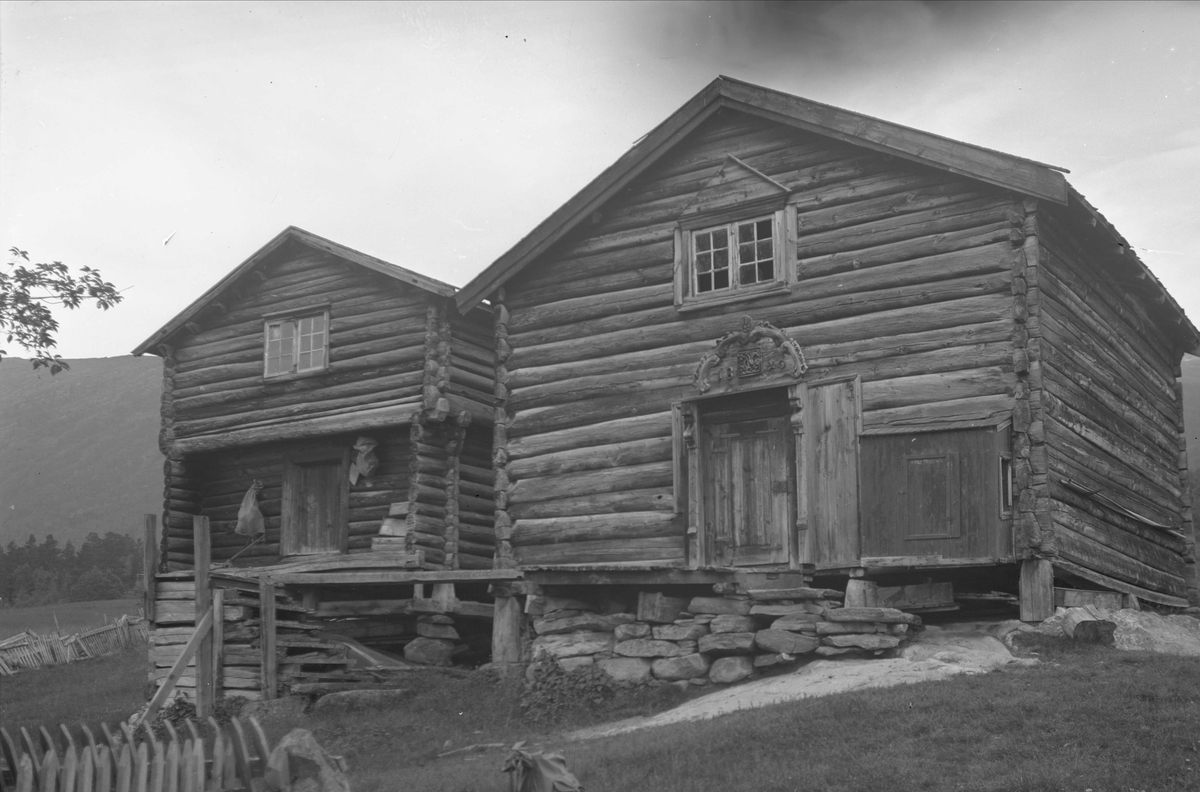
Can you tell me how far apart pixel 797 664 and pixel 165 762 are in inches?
365

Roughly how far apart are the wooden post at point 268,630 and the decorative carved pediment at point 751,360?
7056mm

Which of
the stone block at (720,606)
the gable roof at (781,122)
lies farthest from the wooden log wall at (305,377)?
the stone block at (720,606)

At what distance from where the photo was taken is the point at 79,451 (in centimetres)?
9894

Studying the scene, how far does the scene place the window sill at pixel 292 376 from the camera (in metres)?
25.2

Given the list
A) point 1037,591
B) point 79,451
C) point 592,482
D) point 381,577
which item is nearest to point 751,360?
point 592,482

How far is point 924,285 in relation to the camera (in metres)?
18.0

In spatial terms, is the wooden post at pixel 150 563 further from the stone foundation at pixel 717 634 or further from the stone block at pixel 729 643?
the stone block at pixel 729 643

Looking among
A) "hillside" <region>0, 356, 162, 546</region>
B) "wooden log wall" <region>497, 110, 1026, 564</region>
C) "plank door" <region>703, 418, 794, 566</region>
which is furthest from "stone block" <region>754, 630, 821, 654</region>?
"hillside" <region>0, 356, 162, 546</region>

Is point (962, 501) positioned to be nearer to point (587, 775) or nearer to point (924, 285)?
point (924, 285)

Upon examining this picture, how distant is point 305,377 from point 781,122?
1077cm

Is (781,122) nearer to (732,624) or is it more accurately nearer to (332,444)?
(732,624)

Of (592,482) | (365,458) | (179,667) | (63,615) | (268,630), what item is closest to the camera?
(179,667)

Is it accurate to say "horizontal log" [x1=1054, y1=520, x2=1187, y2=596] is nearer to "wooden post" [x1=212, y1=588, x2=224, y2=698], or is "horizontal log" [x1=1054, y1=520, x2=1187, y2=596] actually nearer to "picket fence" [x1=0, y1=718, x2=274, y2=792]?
"picket fence" [x1=0, y1=718, x2=274, y2=792]

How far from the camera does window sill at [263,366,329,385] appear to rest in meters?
25.2
